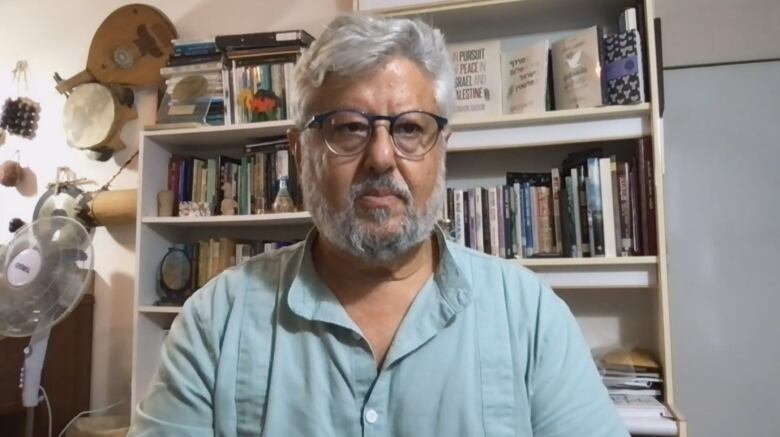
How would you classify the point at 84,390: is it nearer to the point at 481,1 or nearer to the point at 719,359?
the point at 481,1

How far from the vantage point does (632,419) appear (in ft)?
4.57

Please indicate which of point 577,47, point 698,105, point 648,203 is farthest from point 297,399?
point 698,105

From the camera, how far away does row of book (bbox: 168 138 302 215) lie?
1869mm

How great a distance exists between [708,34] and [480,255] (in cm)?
128

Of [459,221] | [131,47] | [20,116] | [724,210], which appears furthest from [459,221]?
[20,116]

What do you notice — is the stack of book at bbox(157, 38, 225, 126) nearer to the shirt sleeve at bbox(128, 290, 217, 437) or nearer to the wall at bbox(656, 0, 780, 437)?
the shirt sleeve at bbox(128, 290, 217, 437)

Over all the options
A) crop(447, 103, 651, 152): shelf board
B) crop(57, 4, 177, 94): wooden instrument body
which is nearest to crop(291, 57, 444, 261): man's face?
crop(447, 103, 651, 152): shelf board

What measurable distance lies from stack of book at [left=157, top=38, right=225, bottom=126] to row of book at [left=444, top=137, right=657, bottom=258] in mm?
890

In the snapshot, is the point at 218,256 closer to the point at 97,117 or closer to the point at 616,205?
the point at 97,117

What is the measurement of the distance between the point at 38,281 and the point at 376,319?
1301mm

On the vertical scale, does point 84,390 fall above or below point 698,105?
below

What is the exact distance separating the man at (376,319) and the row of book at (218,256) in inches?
39.5

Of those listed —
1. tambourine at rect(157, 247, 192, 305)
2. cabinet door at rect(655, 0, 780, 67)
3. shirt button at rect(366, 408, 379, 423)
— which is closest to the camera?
shirt button at rect(366, 408, 379, 423)

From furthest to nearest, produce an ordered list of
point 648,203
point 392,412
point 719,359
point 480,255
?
point 719,359
point 648,203
point 480,255
point 392,412
